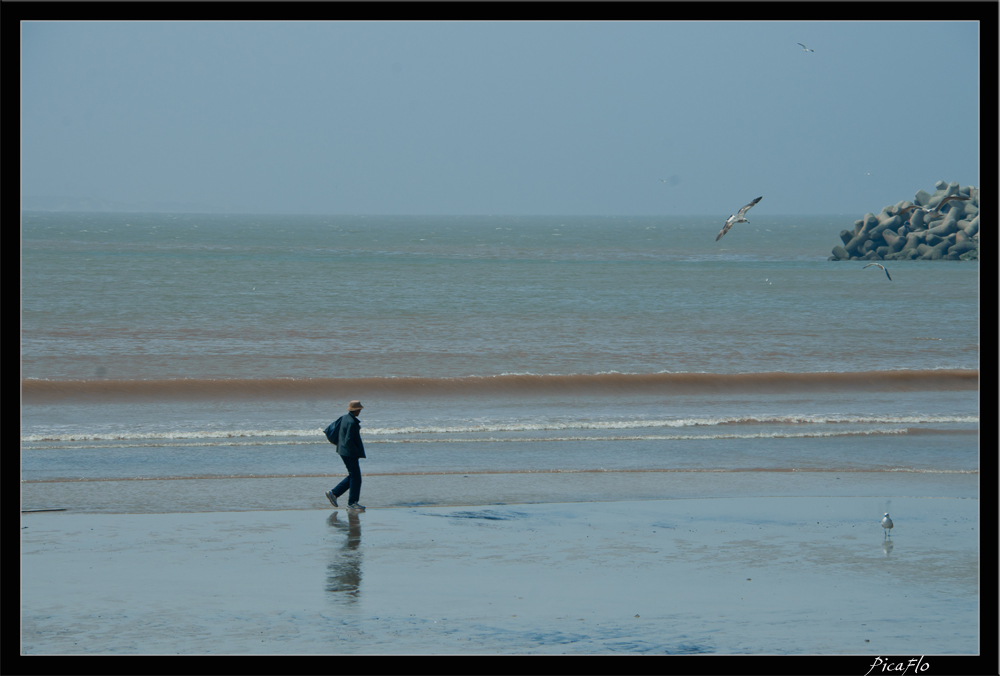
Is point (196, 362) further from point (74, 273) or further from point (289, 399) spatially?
point (74, 273)

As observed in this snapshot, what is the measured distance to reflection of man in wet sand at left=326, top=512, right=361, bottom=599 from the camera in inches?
291

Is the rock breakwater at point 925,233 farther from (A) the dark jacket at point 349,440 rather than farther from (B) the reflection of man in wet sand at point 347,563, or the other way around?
(B) the reflection of man in wet sand at point 347,563

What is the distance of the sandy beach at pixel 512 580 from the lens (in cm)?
627

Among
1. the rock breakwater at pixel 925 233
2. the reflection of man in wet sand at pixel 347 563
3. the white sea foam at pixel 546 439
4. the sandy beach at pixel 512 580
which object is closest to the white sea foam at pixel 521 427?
the white sea foam at pixel 546 439

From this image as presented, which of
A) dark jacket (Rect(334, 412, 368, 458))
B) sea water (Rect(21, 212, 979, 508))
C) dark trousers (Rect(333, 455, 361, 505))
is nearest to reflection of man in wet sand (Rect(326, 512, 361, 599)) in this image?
dark trousers (Rect(333, 455, 361, 505))

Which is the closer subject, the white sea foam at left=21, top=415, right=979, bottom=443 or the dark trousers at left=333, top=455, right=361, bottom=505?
the dark trousers at left=333, top=455, right=361, bottom=505

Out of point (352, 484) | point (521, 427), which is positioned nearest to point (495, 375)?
point (521, 427)

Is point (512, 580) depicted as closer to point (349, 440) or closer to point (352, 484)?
point (352, 484)

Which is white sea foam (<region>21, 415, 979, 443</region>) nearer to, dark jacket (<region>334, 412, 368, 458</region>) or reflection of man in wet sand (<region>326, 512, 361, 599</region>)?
dark jacket (<region>334, 412, 368, 458</region>)

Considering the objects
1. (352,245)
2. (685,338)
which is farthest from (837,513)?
(352,245)

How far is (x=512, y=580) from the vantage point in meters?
7.57

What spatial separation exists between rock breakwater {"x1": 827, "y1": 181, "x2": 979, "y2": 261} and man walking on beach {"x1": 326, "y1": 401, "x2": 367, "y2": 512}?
204ft

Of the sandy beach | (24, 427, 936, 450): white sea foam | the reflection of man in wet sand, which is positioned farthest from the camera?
(24, 427, 936, 450): white sea foam

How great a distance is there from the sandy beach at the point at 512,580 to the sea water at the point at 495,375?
2967mm
